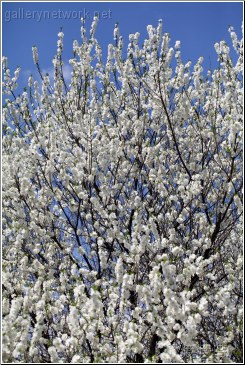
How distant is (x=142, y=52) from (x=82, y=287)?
5.22m

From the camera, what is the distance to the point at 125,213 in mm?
8031

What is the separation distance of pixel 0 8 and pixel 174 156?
162 inches

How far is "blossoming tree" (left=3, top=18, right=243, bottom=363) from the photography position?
19.6ft

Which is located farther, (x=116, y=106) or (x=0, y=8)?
(x=116, y=106)

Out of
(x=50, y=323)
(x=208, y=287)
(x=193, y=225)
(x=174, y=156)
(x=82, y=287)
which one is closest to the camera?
(x=82, y=287)

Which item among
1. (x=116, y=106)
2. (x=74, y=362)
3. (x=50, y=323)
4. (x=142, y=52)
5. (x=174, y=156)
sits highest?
(x=142, y=52)

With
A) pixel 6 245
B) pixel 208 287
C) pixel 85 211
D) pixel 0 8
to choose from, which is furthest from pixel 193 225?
pixel 0 8

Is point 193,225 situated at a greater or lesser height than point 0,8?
lesser

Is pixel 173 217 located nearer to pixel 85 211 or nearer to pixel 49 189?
pixel 85 211

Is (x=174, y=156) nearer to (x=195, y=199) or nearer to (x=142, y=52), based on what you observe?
(x=195, y=199)

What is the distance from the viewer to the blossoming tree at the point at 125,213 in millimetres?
5984

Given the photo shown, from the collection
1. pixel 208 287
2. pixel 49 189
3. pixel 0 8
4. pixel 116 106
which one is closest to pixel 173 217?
pixel 208 287

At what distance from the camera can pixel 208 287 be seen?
693 centimetres

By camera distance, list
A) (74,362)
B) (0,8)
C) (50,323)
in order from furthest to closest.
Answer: (0,8) < (50,323) < (74,362)
